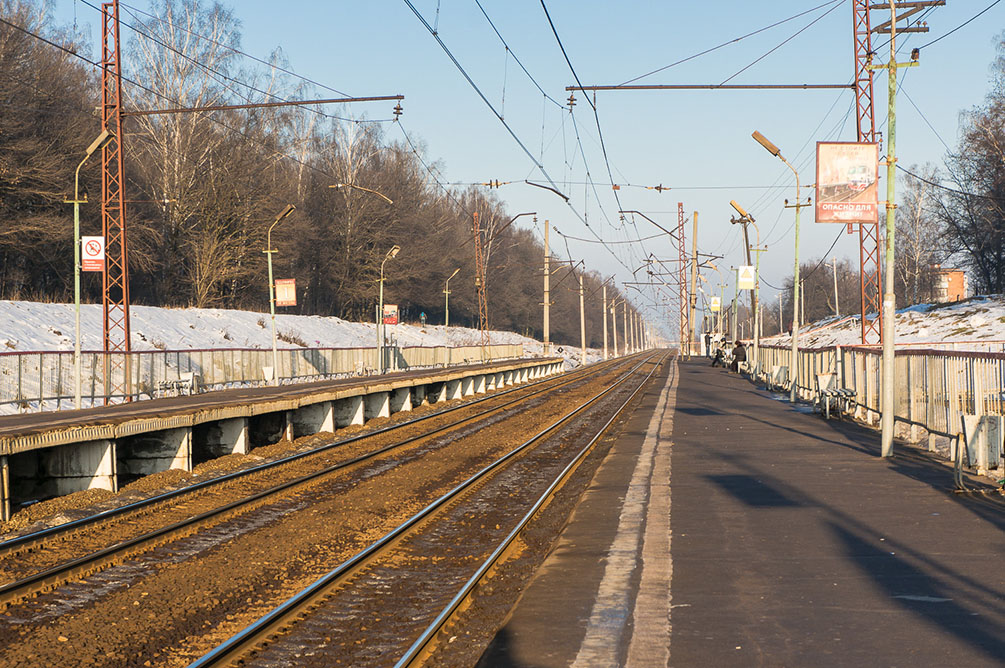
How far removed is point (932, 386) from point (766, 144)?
20.9 meters

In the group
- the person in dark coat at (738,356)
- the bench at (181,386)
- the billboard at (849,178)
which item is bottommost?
the bench at (181,386)

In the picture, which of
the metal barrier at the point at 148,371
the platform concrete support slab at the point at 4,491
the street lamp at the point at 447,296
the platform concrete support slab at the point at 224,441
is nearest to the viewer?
the platform concrete support slab at the point at 4,491

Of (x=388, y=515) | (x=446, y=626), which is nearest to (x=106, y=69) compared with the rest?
(x=388, y=515)

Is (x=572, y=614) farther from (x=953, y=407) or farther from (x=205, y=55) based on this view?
(x=205, y=55)

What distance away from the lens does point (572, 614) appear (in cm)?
747

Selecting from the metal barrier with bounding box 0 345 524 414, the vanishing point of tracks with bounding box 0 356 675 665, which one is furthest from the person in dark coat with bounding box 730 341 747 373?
the vanishing point of tracks with bounding box 0 356 675 665

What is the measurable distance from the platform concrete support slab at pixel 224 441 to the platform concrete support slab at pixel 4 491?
7.13 meters

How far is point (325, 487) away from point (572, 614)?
28.8 ft

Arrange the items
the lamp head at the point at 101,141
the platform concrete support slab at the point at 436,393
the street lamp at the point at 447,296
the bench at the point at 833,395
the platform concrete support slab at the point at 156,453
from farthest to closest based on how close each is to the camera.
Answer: the street lamp at the point at 447,296 → the platform concrete support slab at the point at 436,393 → the lamp head at the point at 101,141 → the bench at the point at 833,395 → the platform concrete support slab at the point at 156,453

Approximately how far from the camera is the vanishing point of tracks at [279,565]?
7.34 m

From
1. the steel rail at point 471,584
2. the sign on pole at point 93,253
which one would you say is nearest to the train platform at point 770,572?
the steel rail at point 471,584

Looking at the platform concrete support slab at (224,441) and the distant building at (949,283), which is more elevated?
the distant building at (949,283)

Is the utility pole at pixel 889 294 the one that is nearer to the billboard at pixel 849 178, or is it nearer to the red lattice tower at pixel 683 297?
the billboard at pixel 849 178

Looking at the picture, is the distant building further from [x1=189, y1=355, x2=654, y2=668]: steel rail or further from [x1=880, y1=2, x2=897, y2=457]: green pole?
[x1=189, y1=355, x2=654, y2=668]: steel rail
